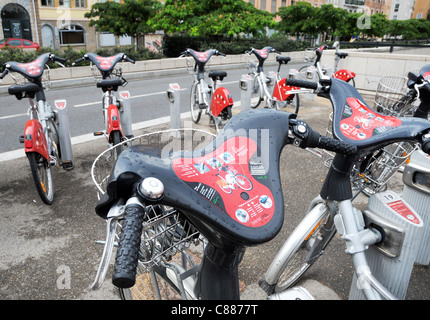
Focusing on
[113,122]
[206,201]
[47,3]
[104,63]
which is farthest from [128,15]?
[206,201]

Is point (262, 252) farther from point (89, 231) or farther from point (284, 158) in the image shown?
point (284, 158)

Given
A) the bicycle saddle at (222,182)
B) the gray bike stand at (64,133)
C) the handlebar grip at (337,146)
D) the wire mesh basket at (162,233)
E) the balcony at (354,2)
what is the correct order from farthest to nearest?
the balcony at (354,2), the gray bike stand at (64,133), the handlebar grip at (337,146), the wire mesh basket at (162,233), the bicycle saddle at (222,182)

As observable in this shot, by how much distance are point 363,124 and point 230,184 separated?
3.62 ft

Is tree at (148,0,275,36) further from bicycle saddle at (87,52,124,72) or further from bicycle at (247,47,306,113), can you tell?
bicycle saddle at (87,52,124,72)

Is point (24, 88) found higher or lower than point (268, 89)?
higher

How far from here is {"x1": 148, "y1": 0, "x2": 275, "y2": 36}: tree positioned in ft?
68.3

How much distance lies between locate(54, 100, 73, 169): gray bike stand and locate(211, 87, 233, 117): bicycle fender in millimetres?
2520

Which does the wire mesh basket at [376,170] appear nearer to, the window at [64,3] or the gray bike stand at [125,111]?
the gray bike stand at [125,111]

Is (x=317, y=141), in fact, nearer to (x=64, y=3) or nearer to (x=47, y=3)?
(x=47, y=3)

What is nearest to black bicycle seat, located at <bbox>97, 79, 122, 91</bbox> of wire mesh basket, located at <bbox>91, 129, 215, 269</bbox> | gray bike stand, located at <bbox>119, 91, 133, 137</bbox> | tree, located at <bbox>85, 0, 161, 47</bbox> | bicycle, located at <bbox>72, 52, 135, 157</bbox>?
bicycle, located at <bbox>72, 52, 135, 157</bbox>

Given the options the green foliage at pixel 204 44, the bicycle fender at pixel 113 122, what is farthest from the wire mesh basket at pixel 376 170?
the green foliage at pixel 204 44

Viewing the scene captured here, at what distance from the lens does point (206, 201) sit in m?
1.22

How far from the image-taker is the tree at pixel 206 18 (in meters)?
20.8

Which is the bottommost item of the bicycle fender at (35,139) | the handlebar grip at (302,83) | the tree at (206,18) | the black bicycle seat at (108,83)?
the bicycle fender at (35,139)
